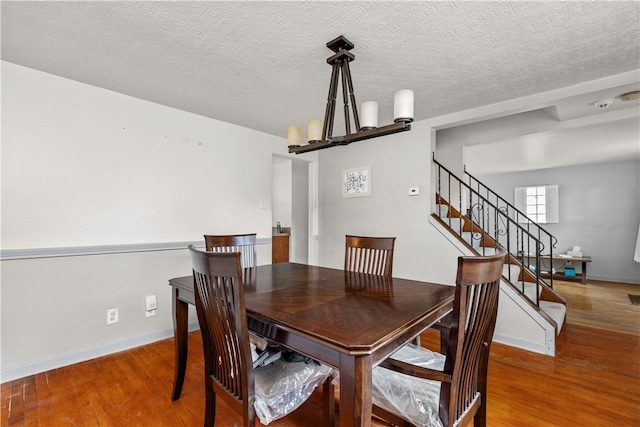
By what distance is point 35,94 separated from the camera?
2.09 meters

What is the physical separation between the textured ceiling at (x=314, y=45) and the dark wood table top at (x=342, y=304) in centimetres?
143

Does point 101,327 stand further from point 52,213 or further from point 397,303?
point 397,303

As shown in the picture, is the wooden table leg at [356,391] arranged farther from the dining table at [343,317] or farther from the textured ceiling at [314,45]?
the textured ceiling at [314,45]

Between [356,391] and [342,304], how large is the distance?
1.45ft

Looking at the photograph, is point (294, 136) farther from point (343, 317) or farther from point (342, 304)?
point (343, 317)

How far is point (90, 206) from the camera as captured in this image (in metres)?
2.31

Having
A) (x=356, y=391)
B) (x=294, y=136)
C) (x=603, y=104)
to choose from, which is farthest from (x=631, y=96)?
(x=356, y=391)

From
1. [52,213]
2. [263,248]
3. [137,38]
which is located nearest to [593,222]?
[263,248]

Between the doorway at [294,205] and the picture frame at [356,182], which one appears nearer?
the picture frame at [356,182]

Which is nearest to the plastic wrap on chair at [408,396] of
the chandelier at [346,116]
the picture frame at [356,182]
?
the chandelier at [346,116]

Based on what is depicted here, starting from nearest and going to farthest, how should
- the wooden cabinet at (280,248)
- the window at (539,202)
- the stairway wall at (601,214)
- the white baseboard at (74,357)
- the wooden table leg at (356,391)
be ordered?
1. the wooden table leg at (356,391)
2. the white baseboard at (74,357)
3. the wooden cabinet at (280,248)
4. the stairway wall at (601,214)
5. the window at (539,202)

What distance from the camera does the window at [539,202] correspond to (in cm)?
639

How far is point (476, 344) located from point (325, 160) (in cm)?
327

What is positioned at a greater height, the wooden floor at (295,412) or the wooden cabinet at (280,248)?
the wooden cabinet at (280,248)
